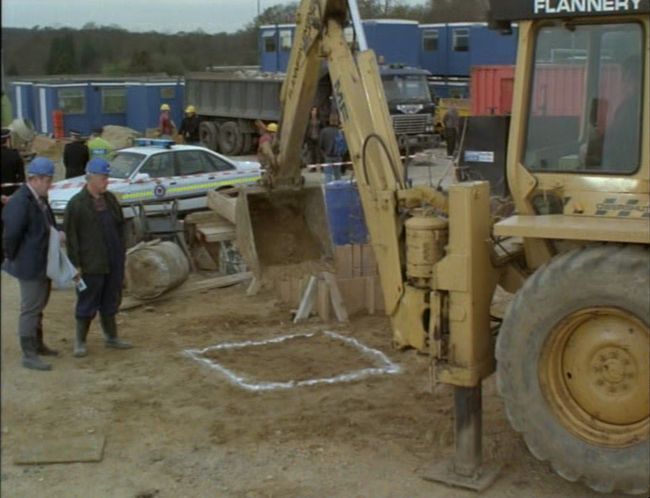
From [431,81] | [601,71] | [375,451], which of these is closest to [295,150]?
[375,451]

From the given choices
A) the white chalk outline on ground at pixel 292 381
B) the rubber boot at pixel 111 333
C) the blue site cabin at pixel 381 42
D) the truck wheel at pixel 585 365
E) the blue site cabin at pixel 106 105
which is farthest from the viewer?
the blue site cabin at pixel 381 42

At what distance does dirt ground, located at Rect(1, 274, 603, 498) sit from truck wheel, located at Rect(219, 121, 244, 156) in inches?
830

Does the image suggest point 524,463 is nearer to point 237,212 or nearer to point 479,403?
point 479,403

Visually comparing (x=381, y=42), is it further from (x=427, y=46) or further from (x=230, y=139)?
(x=230, y=139)

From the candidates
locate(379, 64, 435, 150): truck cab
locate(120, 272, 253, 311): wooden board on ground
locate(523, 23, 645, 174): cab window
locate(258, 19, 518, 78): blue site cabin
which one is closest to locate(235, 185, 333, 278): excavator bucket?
locate(120, 272, 253, 311): wooden board on ground

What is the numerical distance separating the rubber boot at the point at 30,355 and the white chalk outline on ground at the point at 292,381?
126 centimetres

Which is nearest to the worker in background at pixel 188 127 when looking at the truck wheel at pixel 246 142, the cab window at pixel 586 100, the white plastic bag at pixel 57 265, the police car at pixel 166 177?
the truck wheel at pixel 246 142

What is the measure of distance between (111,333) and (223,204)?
330 centimetres

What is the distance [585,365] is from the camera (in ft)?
15.5

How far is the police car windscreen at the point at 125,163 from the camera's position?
1397cm

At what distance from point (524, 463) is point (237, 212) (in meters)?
5.29

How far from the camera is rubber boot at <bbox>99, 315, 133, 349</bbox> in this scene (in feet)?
27.2

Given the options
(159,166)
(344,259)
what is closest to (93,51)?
(344,259)

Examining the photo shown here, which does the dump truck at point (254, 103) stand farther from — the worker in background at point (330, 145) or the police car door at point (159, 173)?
the police car door at point (159, 173)
